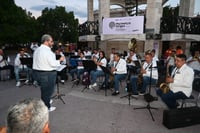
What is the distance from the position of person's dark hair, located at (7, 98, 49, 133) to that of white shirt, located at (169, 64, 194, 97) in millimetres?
3677

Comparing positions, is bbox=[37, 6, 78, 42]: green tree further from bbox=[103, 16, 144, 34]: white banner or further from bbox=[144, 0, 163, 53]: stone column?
bbox=[144, 0, 163, 53]: stone column

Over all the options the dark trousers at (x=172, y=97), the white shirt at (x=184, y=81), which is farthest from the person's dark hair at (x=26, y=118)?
the white shirt at (x=184, y=81)

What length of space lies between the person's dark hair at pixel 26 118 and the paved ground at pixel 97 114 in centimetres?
260

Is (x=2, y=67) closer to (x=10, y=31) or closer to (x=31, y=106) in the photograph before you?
(x=31, y=106)

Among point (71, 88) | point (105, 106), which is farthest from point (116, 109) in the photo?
point (71, 88)

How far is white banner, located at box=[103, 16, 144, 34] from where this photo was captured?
10086 millimetres

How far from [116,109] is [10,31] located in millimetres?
21587

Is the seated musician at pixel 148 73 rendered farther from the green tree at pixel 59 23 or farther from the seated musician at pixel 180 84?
the green tree at pixel 59 23

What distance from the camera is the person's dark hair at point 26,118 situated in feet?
4.09

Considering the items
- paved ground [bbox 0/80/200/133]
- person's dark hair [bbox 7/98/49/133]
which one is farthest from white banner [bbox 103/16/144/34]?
person's dark hair [bbox 7/98/49/133]

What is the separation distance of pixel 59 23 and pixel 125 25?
35434mm

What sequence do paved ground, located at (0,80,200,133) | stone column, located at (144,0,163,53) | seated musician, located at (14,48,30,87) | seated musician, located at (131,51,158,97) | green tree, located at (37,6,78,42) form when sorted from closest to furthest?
paved ground, located at (0,80,200,133) → seated musician, located at (131,51,158,97) → seated musician, located at (14,48,30,87) → stone column, located at (144,0,163,53) → green tree, located at (37,6,78,42)

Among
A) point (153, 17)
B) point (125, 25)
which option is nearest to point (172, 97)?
point (125, 25)

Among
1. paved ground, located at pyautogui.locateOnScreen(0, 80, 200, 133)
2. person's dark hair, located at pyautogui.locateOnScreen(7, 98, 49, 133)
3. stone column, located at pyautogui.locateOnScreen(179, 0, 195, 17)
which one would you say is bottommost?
paved ground, located at pyautogui.locateOnScreen(0, 80, 200, 133)
